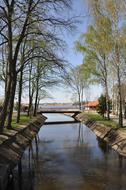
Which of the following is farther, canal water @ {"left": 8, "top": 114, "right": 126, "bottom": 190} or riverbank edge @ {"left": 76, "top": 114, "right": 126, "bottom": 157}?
riverbank edge @ {"left": 76, "top": 114, "right": 126, "bottom": 157}

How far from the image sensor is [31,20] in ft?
79.9

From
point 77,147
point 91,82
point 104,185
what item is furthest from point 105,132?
point 104,185

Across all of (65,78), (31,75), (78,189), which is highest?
(31,75)

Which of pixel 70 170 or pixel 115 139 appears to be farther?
pixel 115 139

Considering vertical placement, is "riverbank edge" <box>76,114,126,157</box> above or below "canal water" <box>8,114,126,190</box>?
above

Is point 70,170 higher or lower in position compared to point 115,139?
lower

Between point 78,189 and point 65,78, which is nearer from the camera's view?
point 78,189

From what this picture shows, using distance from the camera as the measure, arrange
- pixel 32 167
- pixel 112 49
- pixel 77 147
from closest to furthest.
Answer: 1. pixel 32 167
2. pixel 77 147
3. pixel 112 49

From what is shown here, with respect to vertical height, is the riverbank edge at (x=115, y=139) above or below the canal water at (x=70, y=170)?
above

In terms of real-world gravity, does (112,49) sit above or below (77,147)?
above

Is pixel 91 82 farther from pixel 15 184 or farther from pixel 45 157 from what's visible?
pixel 15 184

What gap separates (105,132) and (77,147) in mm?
6705

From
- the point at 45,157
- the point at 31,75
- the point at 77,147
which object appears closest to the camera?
the point at 45,157

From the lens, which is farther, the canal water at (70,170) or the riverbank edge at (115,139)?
the riverbank edge at (115,139)
